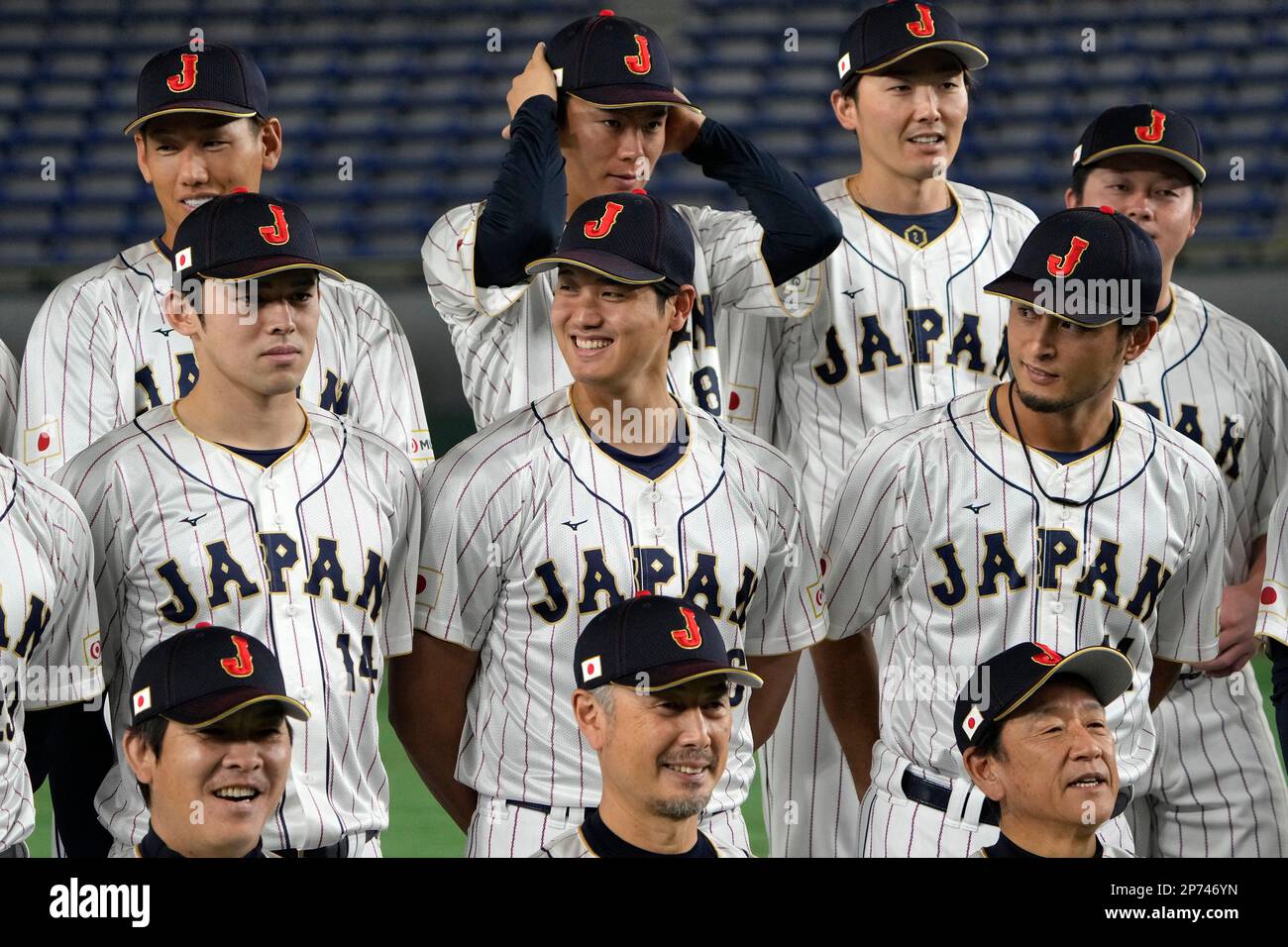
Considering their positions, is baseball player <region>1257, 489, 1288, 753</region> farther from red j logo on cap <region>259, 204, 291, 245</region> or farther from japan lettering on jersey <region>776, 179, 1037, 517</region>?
red j logo on cap <region>259, 204, 291, 245</region>

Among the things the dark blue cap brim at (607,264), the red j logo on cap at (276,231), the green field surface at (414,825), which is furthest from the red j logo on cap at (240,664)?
the green field surface at (414,825)

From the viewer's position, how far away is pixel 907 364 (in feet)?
13.2

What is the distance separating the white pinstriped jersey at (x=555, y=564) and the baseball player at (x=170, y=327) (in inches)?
17.4

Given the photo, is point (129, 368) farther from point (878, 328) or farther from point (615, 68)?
point (878, 328)

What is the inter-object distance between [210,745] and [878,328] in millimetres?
1870

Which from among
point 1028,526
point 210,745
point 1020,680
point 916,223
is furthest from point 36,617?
point 916,223

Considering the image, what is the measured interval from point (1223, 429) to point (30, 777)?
2606 millimetres

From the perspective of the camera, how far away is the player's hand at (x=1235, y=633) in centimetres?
390

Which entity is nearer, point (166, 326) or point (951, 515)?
point (951, 515)

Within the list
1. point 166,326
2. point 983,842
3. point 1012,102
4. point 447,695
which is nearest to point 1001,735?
point 983,842

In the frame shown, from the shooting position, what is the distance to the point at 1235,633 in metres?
3.90

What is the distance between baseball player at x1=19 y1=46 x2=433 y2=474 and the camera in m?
3.64

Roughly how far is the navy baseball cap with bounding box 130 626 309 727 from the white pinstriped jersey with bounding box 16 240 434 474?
0.79m

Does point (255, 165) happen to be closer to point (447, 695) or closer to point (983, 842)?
point (447, 695)
